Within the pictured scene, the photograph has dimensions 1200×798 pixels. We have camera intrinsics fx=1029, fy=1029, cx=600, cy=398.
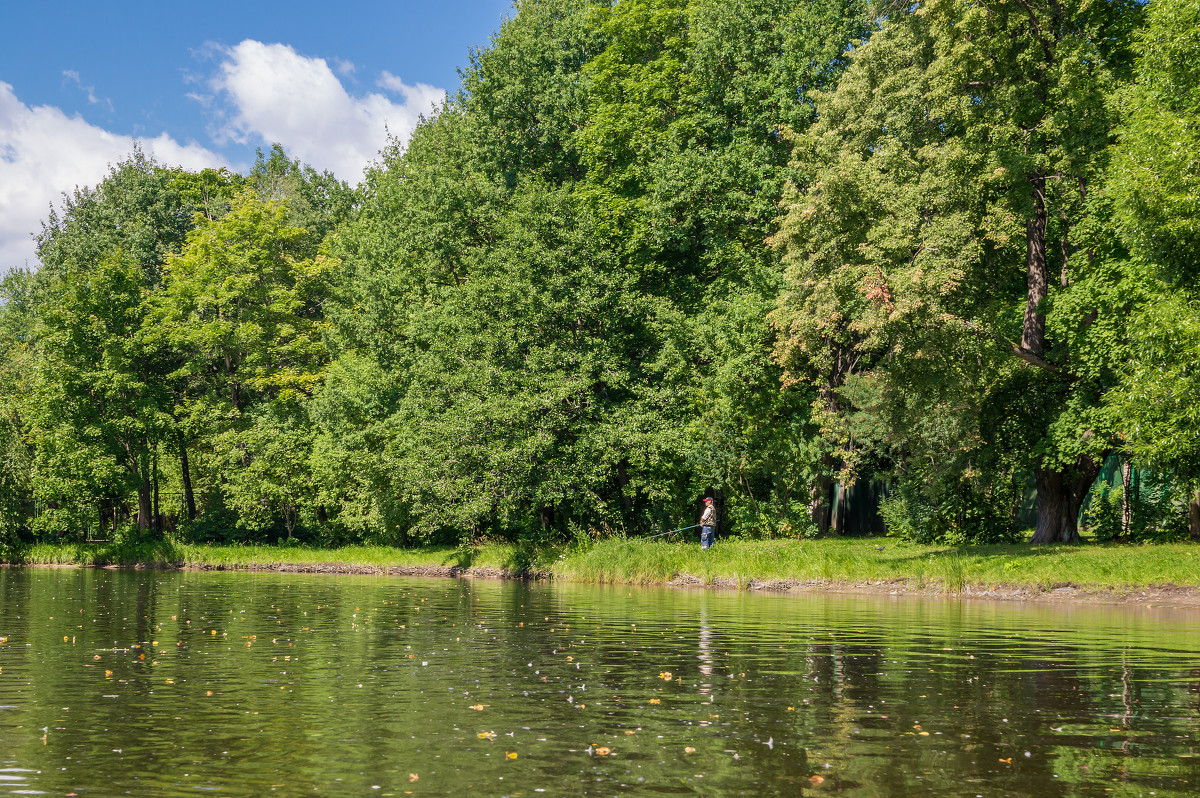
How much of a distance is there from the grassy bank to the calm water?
5.76 m

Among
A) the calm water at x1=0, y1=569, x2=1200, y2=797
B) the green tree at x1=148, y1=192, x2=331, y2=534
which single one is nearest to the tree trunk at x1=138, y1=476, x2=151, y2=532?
the green tree at x1=148, y1=192, x2=331, y2=534

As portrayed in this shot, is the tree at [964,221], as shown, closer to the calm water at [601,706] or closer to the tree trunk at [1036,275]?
the tree trunk at [1036,275]

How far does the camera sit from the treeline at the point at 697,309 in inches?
1235

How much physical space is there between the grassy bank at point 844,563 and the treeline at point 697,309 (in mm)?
2299

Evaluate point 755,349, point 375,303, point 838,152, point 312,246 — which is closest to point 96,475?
point 375,303

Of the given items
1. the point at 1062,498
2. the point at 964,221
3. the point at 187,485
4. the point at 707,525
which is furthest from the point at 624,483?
the point at 187,485

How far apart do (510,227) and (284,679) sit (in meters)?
35.0

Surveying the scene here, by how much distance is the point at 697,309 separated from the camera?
46562 mm

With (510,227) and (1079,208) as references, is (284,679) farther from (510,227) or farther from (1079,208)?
(510,227)

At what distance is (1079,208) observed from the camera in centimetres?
3359

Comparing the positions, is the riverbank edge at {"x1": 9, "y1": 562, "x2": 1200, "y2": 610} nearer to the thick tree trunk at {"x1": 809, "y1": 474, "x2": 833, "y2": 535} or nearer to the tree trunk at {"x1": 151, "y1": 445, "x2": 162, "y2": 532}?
the thick tree trunk at {"x1": 809, "y1": 474, "x2": 833, "y2": 535}

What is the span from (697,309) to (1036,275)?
15.8 meters

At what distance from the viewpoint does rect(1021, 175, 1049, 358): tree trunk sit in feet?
112

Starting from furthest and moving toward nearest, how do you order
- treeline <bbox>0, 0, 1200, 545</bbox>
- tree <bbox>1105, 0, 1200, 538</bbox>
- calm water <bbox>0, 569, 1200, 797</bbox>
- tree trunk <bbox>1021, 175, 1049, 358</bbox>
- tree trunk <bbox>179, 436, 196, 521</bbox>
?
tree trunk <bbox>179, 436, 196, 521</bbox> < tree trunk <bbox>1021, 175, 1049, 358</bbox> < treeline <bbox>0, 0, 1200, 545</bbox> < tree <bbox>1105, 0, 1200, 538</bbox> < calm water <bbox>0, 569, 1200, 797</bbox>
